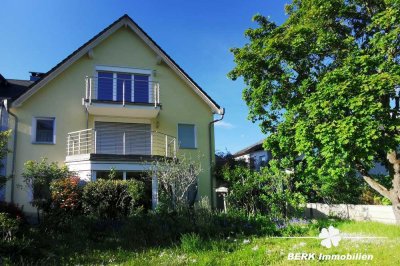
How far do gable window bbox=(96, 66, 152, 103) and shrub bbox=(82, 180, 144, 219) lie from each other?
5062 millimetres

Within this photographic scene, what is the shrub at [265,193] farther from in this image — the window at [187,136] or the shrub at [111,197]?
the shrub at [111,197]

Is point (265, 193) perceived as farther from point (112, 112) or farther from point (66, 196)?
point (112, 112)

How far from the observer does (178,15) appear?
1489 cm

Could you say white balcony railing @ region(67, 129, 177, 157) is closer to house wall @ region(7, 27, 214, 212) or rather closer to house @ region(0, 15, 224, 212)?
house @ region(0, 15, 224, 212)

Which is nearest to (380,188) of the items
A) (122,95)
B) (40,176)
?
(122,95)

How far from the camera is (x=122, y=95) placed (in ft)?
61.9

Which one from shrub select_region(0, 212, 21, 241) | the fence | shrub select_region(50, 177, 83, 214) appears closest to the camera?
shrub select_region(0, 212, 21, 241)

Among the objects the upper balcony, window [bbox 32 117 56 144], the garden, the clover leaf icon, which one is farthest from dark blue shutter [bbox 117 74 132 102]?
the clover leaf icon

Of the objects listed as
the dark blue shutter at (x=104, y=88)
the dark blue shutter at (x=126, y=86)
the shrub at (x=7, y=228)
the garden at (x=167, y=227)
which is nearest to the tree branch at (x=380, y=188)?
the garden at (x=167, y=227)

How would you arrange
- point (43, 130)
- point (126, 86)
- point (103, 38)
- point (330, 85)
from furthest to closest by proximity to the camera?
point (126, 86), point (103, 38), point (43, 130), point (330, 85)

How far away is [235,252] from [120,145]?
39.9 ft

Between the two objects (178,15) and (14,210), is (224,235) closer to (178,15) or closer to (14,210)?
(14,210)

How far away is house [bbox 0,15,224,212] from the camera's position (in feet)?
55.3

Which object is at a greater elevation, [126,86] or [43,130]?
[126,86]
